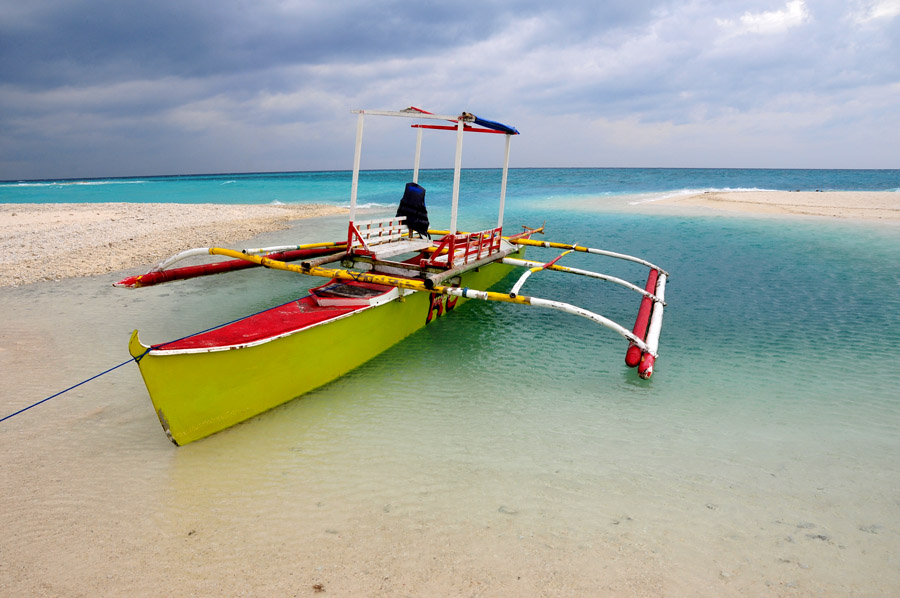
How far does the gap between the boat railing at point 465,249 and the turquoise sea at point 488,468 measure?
1.26 metres

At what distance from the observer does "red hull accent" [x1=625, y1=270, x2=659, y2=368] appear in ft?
22.1

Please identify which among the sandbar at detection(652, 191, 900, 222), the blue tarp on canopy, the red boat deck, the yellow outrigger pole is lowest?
the red boat deck

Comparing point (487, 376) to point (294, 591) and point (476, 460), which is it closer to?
point (476, 460)

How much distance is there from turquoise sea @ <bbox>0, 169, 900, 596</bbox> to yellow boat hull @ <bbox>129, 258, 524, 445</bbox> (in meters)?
0.22

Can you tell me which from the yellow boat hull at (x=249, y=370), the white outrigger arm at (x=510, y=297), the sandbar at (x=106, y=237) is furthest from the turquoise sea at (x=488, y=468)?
the sandbar at (x=106, y=237)

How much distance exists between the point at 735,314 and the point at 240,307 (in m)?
9.63

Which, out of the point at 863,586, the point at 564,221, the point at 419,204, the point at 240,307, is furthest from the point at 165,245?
the point at 564,221

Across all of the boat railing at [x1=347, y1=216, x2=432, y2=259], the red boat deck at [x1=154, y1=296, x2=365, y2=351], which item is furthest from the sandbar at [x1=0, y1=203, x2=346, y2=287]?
the red boat deck at [x1=154, y1=296, x2=365, y2=351]

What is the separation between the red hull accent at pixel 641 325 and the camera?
6738mm

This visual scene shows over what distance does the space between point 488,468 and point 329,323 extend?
2641 mm

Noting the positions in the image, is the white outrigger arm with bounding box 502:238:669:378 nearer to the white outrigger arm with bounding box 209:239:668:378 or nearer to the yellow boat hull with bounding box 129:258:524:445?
the white outrigger arm with bounding box 209:239:668:378

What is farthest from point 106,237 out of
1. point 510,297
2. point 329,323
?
point 510,297

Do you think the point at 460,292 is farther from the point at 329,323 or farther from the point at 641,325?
the point at 641,325

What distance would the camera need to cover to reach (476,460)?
4.96m
